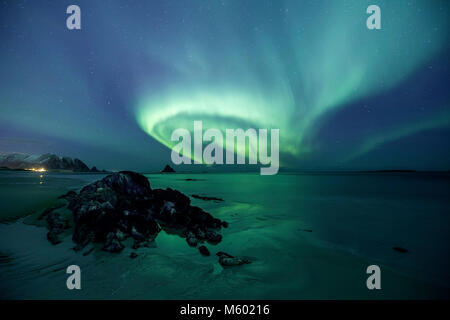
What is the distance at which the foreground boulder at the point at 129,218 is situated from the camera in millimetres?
7223

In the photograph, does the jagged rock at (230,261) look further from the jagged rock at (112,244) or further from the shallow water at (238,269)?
the jagged rock at (112,244)

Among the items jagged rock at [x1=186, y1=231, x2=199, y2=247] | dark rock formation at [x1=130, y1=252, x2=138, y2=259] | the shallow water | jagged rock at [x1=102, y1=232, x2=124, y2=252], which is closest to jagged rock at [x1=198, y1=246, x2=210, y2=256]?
the shallow water

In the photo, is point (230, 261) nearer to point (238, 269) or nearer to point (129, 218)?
point (238, 269)

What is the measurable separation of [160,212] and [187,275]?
18.2ft

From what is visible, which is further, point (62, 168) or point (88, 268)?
point (62, 168)

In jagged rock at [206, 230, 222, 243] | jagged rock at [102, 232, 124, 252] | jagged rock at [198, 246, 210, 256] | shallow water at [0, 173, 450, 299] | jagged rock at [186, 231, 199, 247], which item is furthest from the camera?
jagged rock at [206, 230, 222, 243]

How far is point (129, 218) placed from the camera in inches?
327

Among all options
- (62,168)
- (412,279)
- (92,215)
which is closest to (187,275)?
(92,215)

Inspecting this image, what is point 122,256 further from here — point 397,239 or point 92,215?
point 397,239

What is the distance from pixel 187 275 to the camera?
5.54 meters

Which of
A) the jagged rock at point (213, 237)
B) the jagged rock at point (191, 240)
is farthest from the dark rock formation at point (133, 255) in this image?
the jagged rock at point (213, 237)

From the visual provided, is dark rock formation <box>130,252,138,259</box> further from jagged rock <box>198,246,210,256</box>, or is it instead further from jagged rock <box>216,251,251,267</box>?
jagged rock <box>216,251,251,267</box>

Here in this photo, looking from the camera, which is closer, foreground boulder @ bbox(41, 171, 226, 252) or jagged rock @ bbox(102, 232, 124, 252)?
jagged rock @ bbox(102, 232, 124, 252)

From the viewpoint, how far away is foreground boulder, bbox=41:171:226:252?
7223mm
